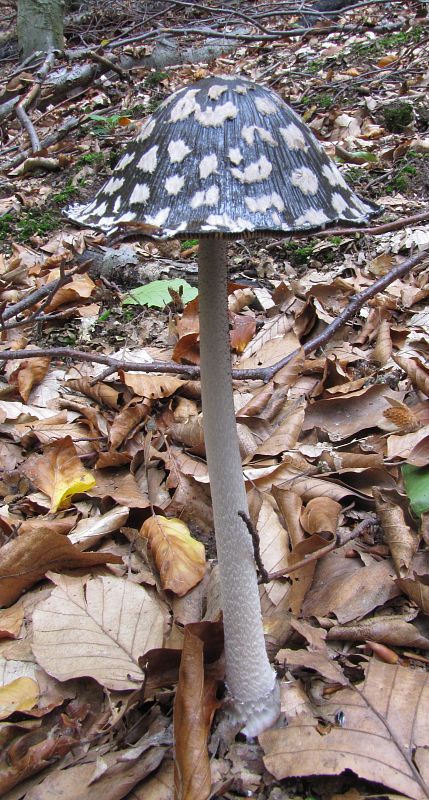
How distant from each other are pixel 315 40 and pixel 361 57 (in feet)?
5.26

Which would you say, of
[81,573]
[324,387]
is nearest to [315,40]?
[324,387]

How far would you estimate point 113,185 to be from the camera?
135 cm

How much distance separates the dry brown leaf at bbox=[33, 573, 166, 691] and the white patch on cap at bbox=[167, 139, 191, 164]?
1.39m

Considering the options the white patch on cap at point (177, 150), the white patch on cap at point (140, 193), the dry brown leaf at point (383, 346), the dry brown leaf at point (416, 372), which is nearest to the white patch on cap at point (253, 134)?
the white patch on cap at point (177, 150)

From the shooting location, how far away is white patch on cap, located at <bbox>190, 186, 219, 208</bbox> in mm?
1100

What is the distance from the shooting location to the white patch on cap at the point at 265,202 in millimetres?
1107

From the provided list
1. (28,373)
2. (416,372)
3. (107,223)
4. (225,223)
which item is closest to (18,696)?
(107,223)

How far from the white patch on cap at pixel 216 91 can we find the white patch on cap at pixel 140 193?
227 millimetres

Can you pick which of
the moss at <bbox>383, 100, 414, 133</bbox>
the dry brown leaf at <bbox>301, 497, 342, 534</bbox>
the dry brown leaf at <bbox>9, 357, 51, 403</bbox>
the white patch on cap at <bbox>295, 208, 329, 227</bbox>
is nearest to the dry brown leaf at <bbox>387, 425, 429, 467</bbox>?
the dry brown leaf at <bbox>301, 497, 342, 534</bbox>

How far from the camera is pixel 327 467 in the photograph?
8.20 feet

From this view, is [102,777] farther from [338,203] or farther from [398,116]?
[398,116]

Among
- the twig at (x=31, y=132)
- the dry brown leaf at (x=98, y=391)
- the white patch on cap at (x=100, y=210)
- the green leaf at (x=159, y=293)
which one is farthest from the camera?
the twig at (x=31, y=132)

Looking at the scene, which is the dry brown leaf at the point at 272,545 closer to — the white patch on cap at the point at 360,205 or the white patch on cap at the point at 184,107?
the white patch on cap at the point at 360,205

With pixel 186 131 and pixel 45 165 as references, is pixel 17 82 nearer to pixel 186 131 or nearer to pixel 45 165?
pixel 45 165
